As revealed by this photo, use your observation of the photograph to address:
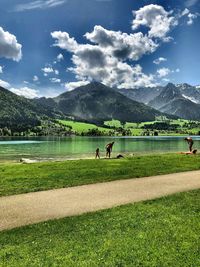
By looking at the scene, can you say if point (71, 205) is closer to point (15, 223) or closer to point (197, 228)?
point (15, 223)

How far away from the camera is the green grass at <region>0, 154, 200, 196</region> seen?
22500mm

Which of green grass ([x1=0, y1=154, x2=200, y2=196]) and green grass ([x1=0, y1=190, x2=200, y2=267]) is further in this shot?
green grass ([x1=0, y1=154, x2=200, y2=196])

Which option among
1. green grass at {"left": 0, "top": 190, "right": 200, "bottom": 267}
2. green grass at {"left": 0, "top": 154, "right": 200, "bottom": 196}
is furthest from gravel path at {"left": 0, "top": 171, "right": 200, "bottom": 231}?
green grass at {"left": 0, "top": 154, "right": 200, "bottom": 196}

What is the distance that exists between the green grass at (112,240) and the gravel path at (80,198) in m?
1.20

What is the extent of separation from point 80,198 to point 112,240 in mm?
7060

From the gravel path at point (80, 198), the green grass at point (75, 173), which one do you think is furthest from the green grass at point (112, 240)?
the green grass at point (75, 173)

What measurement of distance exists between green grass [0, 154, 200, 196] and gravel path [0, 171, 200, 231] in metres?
1.53

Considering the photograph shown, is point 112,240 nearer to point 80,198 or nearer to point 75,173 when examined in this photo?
point 80,198

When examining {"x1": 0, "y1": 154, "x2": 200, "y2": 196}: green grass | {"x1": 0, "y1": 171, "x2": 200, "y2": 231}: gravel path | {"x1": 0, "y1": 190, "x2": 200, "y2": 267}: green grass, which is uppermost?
{"x1": 0, "y1": 154, "x2": 200, "y2": 196}: green grass

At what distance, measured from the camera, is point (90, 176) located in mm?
26266

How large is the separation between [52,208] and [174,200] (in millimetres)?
6682

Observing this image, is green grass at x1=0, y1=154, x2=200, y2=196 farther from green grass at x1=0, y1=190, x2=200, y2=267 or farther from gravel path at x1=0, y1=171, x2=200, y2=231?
green grass at x1=0, y1=190, x2=200, y2=267

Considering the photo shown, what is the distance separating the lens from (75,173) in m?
27.0

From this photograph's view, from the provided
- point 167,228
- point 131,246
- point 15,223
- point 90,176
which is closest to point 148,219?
point 167,228
